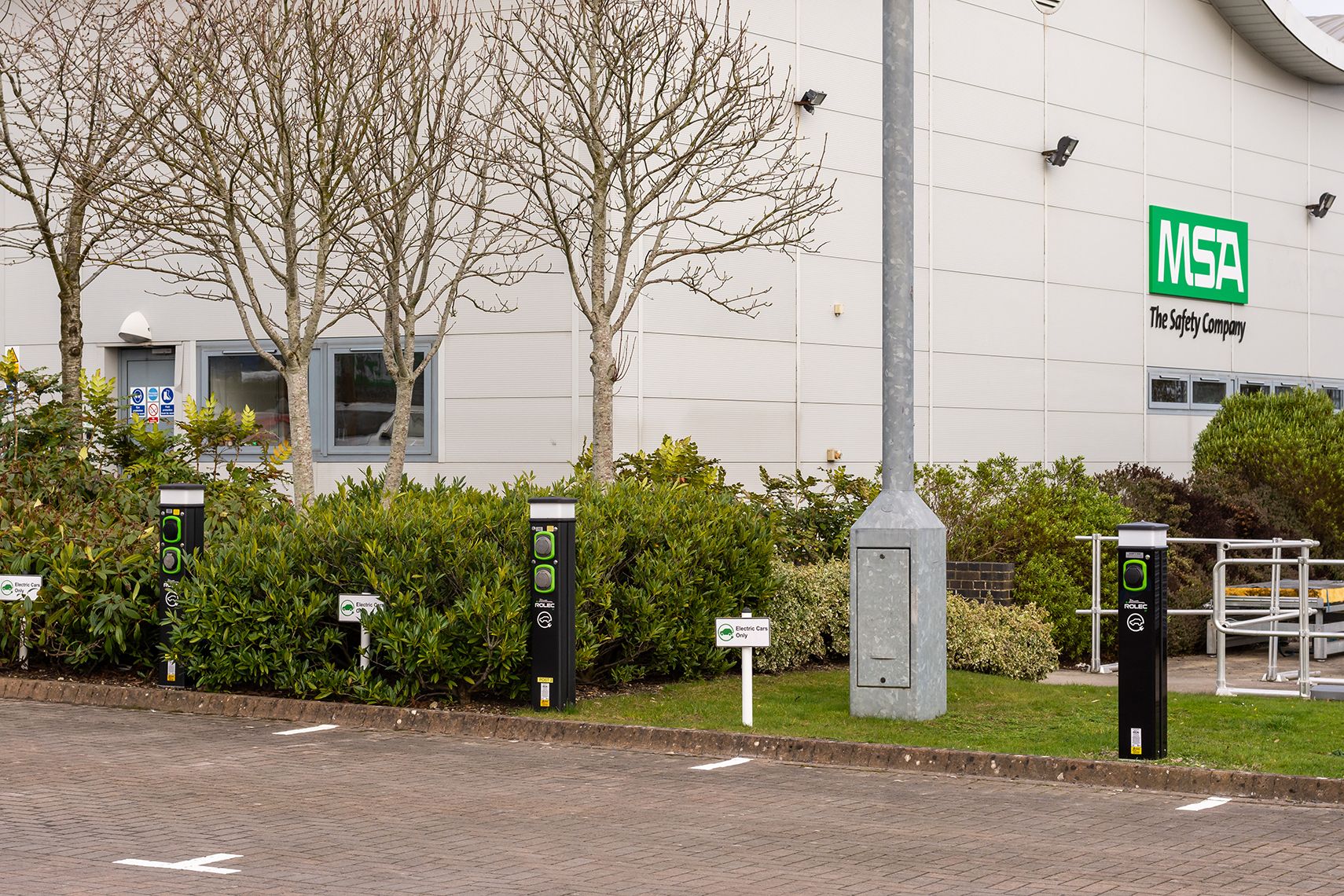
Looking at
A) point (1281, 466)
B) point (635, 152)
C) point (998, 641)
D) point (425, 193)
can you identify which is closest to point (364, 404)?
point (425, 193)

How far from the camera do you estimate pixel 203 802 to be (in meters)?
9.08

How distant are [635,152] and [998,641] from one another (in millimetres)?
6165

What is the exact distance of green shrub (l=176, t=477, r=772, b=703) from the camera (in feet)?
39.6

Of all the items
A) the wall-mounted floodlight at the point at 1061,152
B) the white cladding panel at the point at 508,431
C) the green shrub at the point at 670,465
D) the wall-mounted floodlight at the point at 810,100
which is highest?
the wall-mounted floodlight at the point at 1061,152

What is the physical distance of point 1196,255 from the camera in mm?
28922

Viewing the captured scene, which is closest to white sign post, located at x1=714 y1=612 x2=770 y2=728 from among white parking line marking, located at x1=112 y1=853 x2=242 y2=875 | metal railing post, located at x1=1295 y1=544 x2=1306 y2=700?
white parking line marking, located at x1=112 y1=853 x2=242 y2=875

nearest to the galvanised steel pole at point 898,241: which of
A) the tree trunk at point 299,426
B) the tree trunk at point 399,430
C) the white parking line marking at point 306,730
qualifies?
the white parking line marking at point 306,730

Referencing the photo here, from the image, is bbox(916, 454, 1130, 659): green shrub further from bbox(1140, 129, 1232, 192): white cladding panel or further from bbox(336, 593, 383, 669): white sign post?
bbox(1140, 129, 1232, 192): white cladding panel

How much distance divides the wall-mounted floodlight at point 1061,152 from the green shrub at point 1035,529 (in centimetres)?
813

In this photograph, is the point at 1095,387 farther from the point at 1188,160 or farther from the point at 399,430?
the point at 399,430

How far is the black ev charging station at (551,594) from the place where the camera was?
39.1 feet

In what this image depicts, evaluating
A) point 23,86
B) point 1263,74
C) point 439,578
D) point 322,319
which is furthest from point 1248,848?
point 1263,74

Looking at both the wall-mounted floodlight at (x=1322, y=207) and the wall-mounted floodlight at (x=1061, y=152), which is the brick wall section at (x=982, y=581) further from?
the wall-mounted floodlight at (x=1322, y=207)

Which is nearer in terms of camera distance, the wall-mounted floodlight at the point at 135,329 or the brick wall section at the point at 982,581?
the brick wall section at the point at 982,581
